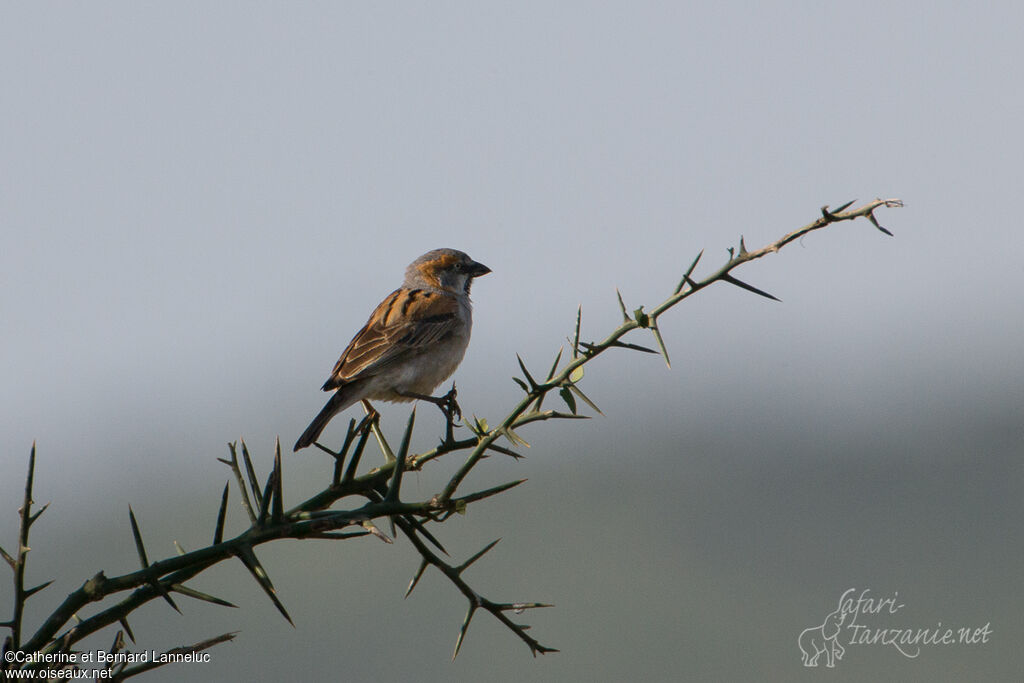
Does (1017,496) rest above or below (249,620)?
above

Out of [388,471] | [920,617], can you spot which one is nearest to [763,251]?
[388,471]

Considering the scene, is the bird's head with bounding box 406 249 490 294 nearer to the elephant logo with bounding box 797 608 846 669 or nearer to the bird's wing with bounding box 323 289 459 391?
the bird's wing with bounding box 323 289 459 391

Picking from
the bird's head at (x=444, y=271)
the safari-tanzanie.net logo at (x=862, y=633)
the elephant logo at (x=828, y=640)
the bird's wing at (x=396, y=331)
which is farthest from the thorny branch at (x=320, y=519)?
the elephant logo at (x=828, y=640)

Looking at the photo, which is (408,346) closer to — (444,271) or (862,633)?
(444,271)

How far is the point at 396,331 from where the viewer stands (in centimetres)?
966

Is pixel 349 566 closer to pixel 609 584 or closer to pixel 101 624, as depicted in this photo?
pixel 609 584

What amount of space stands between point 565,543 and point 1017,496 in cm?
6385

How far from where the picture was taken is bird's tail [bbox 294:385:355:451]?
667 cm

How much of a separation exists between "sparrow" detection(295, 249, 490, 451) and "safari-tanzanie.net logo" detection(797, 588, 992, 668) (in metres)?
6.80

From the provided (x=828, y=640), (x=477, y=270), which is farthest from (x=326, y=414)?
(x=828, y=640)

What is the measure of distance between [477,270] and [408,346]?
92.0 inches

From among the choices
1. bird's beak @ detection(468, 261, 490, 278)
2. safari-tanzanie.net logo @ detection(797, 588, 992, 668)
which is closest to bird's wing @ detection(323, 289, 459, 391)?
bird's beak @ detection(468, 261, 490, 278)

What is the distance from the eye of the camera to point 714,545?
618 ft

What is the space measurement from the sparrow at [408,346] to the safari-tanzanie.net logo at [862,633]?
6800mm
